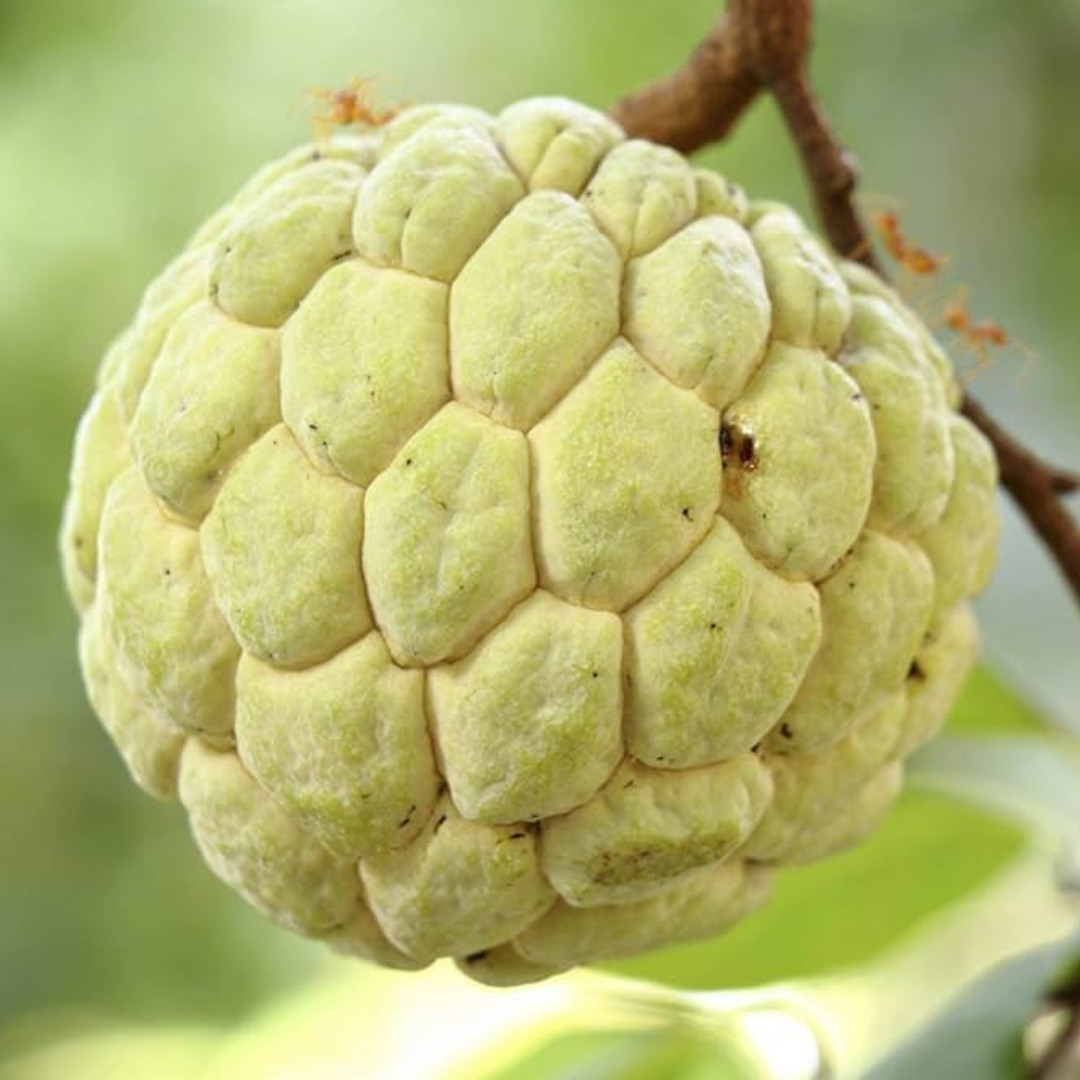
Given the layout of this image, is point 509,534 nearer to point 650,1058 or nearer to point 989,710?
point 650,1058

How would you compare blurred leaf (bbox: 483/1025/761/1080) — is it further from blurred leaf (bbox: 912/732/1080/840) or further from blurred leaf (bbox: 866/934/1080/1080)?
blurred leaf (bbox: 912/732/1080/840)

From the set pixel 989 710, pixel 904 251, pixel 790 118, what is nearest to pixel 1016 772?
pixel 989 710

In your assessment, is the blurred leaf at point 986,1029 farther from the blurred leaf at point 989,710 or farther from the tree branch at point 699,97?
the tree branch at point 699,97

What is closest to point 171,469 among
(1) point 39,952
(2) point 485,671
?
(2) point 485,671

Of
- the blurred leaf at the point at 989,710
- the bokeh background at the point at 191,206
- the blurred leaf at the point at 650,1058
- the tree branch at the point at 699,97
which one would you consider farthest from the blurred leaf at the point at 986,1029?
the bokeh background at the point at 191,206

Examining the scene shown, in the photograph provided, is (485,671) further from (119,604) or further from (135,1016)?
(135,1016)

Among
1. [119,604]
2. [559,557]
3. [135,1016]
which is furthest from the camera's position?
[135,1016]

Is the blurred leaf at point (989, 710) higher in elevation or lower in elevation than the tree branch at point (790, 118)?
lower
